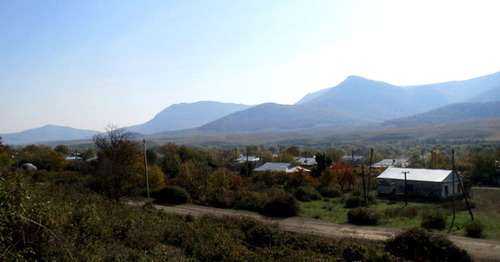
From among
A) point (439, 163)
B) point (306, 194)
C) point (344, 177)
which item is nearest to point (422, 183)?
point (344, 177)

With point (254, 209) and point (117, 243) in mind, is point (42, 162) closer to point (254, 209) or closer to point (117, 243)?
point (254, 209)

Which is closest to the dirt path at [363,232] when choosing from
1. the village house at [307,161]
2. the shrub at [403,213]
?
the shrub at [403,213]

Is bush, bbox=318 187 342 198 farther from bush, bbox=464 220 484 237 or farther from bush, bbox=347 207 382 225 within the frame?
bush, bbox=464 220 484 237

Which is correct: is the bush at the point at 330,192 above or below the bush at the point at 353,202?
below

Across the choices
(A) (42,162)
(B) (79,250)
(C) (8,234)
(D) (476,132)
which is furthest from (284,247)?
(D) (476,132)

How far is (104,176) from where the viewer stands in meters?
26.7

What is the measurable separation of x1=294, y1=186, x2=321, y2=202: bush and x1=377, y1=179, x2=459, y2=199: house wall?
10.2 metres

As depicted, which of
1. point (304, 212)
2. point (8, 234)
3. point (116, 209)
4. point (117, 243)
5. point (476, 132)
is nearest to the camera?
point (8, 234)

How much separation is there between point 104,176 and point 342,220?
17.3 meters

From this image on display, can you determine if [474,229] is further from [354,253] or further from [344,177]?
[344,177]

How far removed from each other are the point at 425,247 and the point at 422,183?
2990 centimetres

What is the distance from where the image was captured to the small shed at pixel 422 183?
138ft

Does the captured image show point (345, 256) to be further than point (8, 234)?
Yes

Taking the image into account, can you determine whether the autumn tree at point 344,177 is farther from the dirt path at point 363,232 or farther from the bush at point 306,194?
the dirt path at point 363,232
